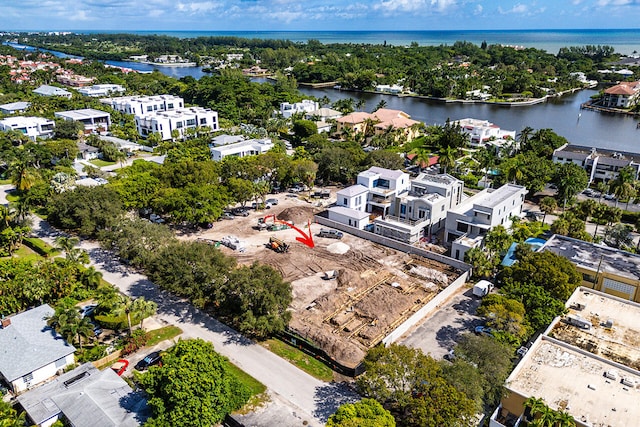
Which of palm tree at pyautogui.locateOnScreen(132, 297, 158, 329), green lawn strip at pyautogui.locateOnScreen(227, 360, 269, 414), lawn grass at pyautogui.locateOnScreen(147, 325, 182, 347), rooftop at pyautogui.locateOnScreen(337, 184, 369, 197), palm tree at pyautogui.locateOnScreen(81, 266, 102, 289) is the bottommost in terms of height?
green lawn strip at pyautogui.locateOnScreen(227, 360, 269, 414)

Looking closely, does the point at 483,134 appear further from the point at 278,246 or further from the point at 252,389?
the point at 252,389

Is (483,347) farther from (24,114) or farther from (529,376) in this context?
(24,114)

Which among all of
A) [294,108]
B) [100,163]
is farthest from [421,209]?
[294,108]

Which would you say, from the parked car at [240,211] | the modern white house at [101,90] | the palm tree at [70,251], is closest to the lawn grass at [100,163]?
the parked car at [240,211]

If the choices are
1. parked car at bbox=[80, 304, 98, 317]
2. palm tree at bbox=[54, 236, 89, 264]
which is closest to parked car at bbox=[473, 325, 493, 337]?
parked car at bbox=[80, 304, 98, 317]

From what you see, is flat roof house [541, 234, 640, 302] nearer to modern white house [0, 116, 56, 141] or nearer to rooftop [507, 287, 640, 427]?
rooftop [507, 287, 640, 427]

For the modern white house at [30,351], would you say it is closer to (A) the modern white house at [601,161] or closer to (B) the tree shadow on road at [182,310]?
(B) the tree shadow on road at [182,310]
